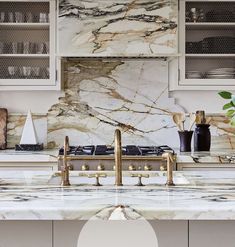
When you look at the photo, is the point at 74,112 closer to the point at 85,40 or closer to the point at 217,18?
the point at 85,40

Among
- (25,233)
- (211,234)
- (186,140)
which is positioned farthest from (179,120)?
(25,233)

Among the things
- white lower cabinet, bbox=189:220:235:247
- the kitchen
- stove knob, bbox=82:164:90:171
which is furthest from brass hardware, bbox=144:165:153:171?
white lower cabinet, bbox=189:220:235:247

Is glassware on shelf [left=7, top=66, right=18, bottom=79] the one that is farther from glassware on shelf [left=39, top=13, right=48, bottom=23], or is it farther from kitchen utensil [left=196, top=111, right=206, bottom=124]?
kitchen utensil [left=196, top=111, right=206, bottom=124]

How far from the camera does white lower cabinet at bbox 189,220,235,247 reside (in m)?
1.55

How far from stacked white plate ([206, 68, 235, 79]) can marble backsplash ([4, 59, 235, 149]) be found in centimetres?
36

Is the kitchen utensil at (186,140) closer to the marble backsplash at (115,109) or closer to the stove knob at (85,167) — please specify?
the marble backsplash at (115,109)

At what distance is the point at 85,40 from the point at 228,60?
1.16 meters

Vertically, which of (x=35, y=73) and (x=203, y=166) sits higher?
(x=35, y=73)

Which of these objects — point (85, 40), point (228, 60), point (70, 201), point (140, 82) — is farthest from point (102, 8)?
point (70, 201)

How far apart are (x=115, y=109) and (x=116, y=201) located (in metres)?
2.63

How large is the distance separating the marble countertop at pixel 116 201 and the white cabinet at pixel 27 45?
2.01m

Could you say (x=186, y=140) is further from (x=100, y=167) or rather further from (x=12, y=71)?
(x=12, y=71)

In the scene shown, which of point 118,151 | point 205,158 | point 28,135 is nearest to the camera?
point 118,151

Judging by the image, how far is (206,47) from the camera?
13.1ft
